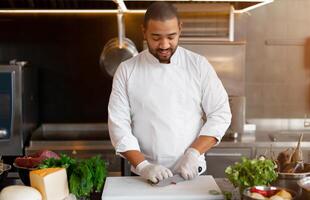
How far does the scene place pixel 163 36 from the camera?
6.55 ft

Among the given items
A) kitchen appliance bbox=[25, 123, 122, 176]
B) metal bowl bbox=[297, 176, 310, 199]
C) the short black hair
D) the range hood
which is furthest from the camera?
the range hood

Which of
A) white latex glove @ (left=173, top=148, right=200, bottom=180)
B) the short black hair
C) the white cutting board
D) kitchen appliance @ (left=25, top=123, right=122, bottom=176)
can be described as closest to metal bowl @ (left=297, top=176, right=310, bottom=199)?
the white cutting board

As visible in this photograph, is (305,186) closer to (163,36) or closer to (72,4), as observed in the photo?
(163,36)

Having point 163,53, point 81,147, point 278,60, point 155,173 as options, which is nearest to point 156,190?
point 155,173

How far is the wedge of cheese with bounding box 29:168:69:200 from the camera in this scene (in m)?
1.61

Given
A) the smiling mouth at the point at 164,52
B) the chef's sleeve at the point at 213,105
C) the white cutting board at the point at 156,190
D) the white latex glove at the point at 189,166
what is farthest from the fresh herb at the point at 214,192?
the smiling mouth at the point at 164,52

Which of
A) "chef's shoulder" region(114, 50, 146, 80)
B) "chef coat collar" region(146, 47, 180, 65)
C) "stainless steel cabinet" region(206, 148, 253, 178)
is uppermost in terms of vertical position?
"chef coat collar" region(146, 47, 180, 65)

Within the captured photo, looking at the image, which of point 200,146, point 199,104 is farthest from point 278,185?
point 199,104

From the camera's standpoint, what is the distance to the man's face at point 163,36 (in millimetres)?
1977

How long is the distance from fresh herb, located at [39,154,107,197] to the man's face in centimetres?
59

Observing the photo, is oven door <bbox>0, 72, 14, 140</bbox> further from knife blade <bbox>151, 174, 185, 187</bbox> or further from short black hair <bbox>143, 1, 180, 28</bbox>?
knife blade <bbox>151, 174, 185, 187</bbox>

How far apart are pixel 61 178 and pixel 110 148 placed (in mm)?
1690

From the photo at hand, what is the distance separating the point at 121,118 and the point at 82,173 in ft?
1.67

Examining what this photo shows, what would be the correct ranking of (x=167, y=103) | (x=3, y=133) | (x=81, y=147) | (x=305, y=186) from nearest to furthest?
(x=305, y=186) → (x=167, y=103) → (x=3, y=133) → (x=81, y=147)
